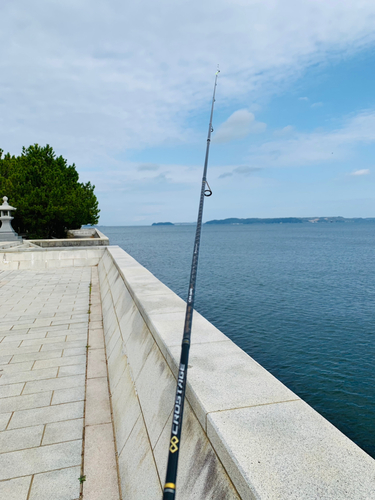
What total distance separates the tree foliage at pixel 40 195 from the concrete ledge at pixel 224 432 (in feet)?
94.9

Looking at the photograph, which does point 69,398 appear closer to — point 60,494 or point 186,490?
point 60,494

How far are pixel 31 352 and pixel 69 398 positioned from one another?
2.15m

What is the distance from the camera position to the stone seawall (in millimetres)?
2121

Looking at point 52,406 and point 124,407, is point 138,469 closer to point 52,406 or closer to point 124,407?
point 124,407

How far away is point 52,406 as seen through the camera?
5.16 meters

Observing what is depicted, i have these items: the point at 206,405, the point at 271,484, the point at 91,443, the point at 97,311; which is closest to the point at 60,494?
the point at 91,443

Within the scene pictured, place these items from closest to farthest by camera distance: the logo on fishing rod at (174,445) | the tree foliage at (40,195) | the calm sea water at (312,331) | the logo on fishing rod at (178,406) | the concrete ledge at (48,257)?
the logo on fishing rod at (174,445) < the logo on fishing rod at (178,406) < the calm sea water at (312,331) < the concrete ledge at (48,257) < the tree foliage at (40,195)

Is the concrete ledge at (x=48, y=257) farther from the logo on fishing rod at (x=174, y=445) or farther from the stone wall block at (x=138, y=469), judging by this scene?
the logo on fishing rod at (x=174, y=445)

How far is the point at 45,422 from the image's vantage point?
4785mm

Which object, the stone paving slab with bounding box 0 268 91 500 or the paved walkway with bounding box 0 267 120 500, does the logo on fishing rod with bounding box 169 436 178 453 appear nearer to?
the paved walkway with bounding box 0 267 120 500

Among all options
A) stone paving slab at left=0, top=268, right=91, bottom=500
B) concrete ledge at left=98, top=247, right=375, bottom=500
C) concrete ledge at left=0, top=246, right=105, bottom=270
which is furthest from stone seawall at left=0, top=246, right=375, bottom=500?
concrete ledge at left=0, top=246, right=105, bottom=270

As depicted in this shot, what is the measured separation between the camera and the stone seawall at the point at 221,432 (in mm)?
2121

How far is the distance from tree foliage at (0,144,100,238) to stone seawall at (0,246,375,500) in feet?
94.0

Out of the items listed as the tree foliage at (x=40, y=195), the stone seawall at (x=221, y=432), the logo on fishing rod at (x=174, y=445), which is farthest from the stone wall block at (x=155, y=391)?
the tree foliage at (x=40, y=195)
